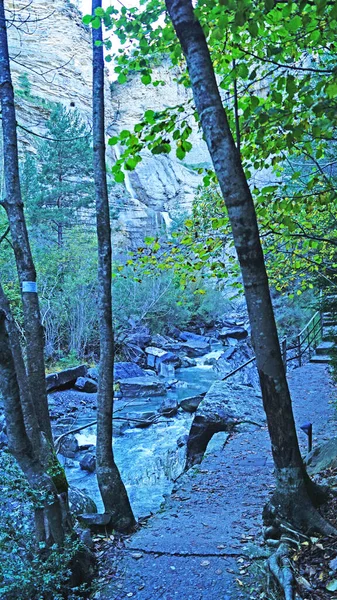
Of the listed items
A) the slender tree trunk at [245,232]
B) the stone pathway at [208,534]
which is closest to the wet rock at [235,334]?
the stone pathway at [208,534]

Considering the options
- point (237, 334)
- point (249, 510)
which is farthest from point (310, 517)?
point (237, 334)

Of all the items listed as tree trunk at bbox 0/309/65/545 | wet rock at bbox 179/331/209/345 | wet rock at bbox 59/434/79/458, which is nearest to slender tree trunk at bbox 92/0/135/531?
tree trunk at bbox 0/309/65/545

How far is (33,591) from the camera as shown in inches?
107

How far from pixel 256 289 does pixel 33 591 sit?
241 cm

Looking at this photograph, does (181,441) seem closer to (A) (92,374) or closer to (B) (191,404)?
(B) (191,404)

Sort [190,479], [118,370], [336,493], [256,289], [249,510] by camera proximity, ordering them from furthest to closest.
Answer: [118,370] → [190,479] → [249,510] → [336,493] → [256,289]

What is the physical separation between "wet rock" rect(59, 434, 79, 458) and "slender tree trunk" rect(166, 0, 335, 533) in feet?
25.8

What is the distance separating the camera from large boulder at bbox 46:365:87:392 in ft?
49.0

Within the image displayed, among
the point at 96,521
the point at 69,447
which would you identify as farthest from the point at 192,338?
the point at 96,521

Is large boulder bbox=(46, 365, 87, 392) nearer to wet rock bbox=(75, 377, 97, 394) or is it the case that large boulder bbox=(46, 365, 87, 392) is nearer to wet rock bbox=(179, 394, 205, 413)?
wet rock bbox=(75, 377, 97, 394)

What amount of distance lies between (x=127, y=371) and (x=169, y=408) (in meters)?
5.90

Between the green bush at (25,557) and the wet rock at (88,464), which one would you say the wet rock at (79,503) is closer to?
the green bush at (25,557)

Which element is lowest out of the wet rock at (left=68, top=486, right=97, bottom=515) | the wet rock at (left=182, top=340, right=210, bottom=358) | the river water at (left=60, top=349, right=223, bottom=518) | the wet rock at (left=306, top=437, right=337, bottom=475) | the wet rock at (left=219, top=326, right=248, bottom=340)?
the river water at (left=60, top=349, right=223, bottom=518)

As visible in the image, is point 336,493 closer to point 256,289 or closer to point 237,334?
point 256,289
